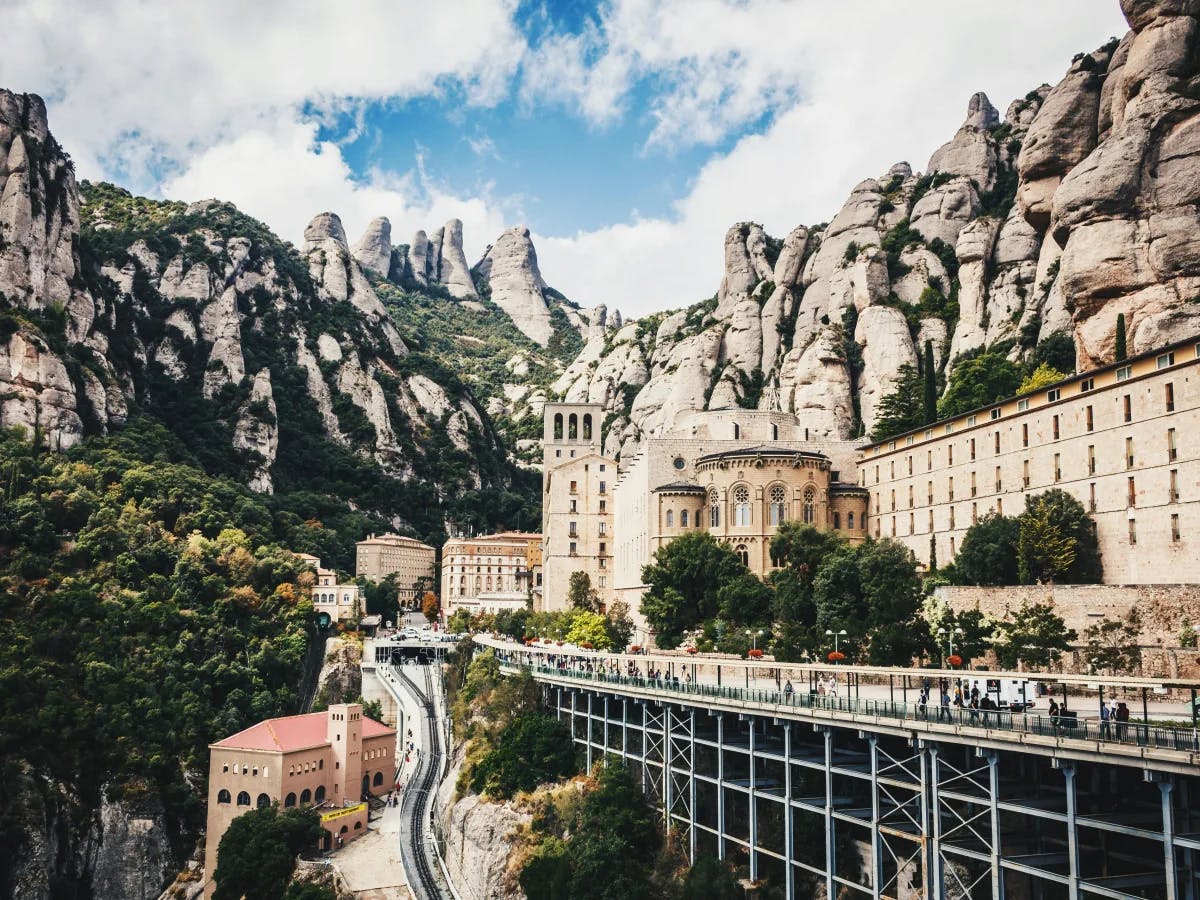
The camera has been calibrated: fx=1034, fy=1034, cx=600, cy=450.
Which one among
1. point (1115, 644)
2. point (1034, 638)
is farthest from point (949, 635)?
point (1115, 644)

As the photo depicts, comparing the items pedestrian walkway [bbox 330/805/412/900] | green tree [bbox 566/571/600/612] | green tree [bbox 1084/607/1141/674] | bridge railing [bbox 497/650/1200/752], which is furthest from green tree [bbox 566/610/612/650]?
green tree [bbox 1084/607/1141/674]

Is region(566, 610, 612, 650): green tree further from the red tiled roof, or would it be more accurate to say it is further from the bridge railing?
the bridge railing

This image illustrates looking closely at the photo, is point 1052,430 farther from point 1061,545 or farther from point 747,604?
point 747,604

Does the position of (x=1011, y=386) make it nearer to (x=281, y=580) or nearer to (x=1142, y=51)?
(x=1142, y=51)

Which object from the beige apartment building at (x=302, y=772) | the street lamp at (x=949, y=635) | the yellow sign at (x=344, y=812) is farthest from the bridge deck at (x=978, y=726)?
the beige apartment building at (x=302, y=772)

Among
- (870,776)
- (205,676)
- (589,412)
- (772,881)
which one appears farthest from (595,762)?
(589,412)

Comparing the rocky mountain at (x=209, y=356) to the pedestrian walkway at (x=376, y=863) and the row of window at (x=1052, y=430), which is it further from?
the row of window at (x=1052, y=430)
